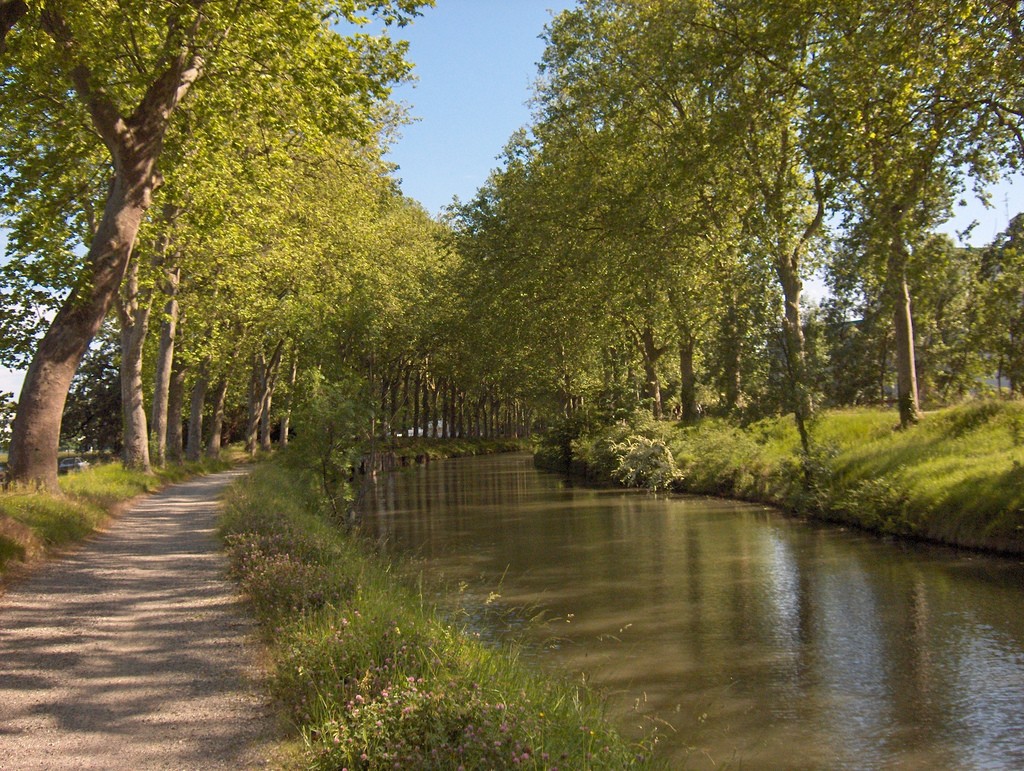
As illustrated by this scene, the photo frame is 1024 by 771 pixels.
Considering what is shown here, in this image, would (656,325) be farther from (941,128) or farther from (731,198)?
(941,128)

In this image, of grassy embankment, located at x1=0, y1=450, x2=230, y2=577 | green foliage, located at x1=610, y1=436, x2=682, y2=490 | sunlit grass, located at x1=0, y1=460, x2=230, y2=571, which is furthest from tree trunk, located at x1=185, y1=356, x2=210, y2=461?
green foliage, located at x1=610, y1=436, x2=682, y2=490

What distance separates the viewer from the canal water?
8.19 meters

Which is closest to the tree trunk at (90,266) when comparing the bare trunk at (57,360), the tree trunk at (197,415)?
the bare trunk at (57,360)

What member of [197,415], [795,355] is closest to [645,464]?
[795,355]

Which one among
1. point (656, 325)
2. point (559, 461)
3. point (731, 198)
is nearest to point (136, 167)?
point (731, 198)

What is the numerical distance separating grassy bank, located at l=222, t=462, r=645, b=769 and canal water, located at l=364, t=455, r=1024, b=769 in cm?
146

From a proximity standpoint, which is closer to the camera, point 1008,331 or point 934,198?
point 934,198

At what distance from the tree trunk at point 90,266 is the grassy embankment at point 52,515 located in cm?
70

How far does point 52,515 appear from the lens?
1487 cm

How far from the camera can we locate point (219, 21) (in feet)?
50.6

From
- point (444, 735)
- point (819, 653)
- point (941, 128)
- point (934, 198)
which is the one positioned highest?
point (941, 128)

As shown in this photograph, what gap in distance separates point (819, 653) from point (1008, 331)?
47.0 feet

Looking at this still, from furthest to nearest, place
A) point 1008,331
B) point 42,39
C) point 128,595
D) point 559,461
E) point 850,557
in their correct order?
1. point 559,461
2. point 1008,331
3. point 850,557
4. point 42,39
5. point 128,595

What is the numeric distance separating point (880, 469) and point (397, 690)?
1810 cm
